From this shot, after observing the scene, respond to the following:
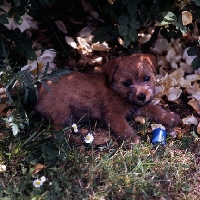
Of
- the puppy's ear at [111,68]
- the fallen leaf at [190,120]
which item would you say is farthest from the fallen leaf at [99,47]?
the fallen leaf at [190,120]

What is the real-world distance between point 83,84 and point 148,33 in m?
1.49

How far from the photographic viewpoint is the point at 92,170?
9.61ft

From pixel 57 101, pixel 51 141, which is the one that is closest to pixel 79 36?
pixel 57 101

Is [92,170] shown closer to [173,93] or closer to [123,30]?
[123,30]

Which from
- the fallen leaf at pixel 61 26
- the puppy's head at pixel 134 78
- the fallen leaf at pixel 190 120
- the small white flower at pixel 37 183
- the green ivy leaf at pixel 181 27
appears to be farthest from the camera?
the fallen leaf at pixel 61 26

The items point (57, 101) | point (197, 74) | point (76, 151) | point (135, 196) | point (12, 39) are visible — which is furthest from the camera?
point (197, 74)

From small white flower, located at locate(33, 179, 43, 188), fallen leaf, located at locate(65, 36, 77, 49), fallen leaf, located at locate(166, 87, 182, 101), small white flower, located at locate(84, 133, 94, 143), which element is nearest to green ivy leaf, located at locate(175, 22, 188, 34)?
fallen leaf, located at locate(166, 87, 182, 101)

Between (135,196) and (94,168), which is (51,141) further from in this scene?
(135,196)

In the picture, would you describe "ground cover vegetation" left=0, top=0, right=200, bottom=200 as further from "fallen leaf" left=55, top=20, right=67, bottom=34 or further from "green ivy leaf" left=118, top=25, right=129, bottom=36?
"fallen leaf" left=55, top=20, right=67, bottom=34

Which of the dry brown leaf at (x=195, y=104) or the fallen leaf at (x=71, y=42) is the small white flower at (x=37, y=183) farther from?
the fallen leaf at (x=71, y=42)

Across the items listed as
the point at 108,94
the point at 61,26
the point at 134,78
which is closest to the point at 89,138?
the point at 108,94

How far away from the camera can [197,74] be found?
4113mm

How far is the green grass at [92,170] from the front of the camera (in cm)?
281

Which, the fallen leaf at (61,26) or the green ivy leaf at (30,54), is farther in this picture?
the fallen leaf at (61,26)
